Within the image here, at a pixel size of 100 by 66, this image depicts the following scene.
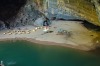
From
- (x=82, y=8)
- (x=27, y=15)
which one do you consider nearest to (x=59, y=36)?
(x=82, y=8)

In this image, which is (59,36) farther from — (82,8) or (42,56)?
(42,56)

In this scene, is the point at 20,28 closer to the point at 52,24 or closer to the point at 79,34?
the point at 52,24

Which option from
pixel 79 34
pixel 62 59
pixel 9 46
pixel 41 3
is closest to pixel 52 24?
pixel 41 3

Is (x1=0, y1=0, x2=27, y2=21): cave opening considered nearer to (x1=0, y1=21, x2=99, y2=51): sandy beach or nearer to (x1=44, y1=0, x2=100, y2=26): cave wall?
(x1=0, y1=21, x2=99, y2=51): sandy beach

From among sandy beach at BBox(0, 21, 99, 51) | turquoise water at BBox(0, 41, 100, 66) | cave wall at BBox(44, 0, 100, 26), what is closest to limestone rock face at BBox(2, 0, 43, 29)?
sandy beach at BBox(0, 21, 99, 51)

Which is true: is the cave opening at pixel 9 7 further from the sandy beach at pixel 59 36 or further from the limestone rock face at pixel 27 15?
the sandy beach at pixel 59 36

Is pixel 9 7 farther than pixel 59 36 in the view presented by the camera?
Yes

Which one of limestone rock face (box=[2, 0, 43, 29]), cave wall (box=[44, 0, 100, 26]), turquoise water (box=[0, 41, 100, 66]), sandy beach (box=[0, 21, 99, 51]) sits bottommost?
turquoise water (box=[0, 41, 100, 66])
